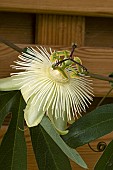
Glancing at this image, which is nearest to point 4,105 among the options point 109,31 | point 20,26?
point 20,26

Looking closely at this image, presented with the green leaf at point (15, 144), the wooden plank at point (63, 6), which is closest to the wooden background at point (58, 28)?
the wooden plank at point (63, 6)

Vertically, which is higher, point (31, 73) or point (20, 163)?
point (31, 73)

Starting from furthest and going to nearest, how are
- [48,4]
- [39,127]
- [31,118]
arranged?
[48,4] < [39,127] < [31,118]

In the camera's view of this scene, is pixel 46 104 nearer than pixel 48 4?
Yes

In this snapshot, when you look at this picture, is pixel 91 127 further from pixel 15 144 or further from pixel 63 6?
pixel 63 6

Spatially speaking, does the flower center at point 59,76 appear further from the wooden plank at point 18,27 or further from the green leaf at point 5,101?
the wooden plank at point 18,27

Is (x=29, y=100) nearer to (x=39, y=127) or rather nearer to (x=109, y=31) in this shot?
(x=39, y=127)

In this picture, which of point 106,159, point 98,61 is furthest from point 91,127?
point 98,61
